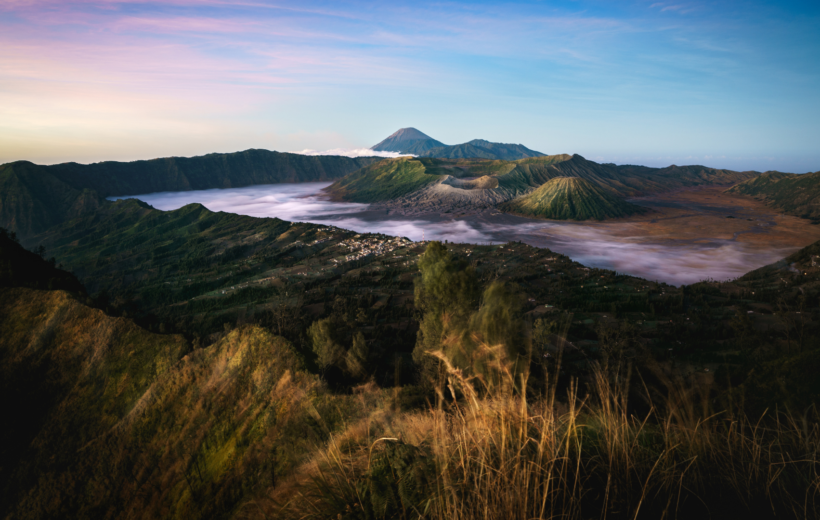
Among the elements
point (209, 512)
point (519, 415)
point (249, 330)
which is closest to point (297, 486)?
point (519, 415)

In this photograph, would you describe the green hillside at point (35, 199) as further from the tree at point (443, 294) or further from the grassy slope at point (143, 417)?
the tree at point (443, 294)

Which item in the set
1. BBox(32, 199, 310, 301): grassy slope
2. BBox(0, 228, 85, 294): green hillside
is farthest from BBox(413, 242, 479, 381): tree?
BBox(32, 199, 310, 301): grassy slope

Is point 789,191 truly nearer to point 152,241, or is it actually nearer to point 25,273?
point 25,273

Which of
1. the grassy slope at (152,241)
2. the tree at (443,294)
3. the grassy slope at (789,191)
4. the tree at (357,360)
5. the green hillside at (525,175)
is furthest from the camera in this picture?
the green hillside at (525,175)

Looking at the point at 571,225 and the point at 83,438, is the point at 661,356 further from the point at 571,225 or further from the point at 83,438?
the point at 571,225

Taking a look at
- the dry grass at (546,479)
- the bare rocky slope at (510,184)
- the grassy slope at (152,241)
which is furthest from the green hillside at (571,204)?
the dry grass at (546,479)

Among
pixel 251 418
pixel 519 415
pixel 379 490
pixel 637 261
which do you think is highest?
pixel 519 415
